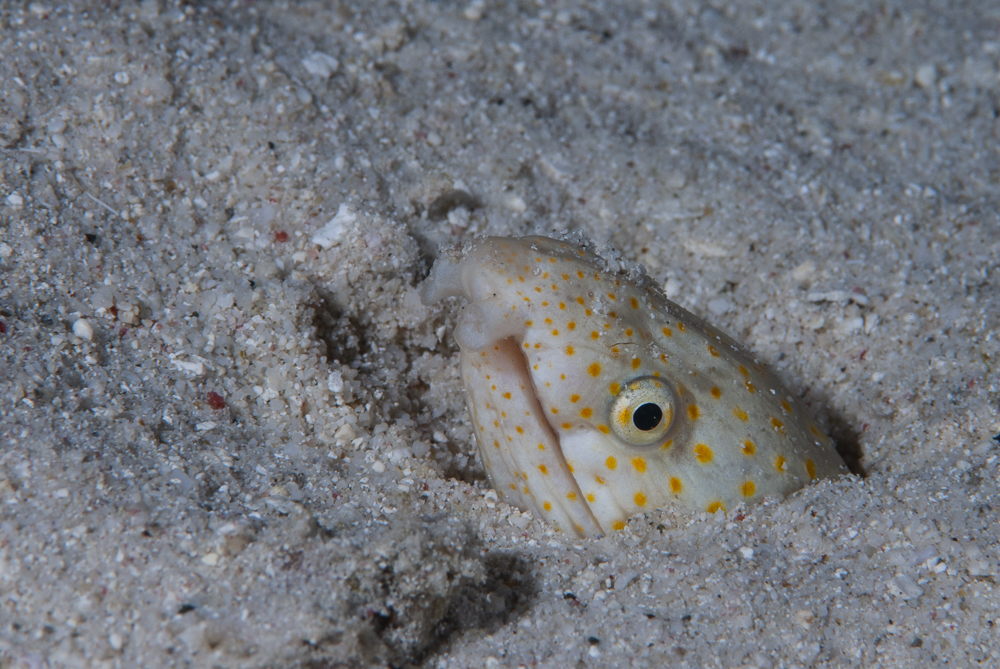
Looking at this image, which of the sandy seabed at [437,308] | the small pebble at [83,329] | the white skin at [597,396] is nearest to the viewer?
the sandy seabed at [437,308]

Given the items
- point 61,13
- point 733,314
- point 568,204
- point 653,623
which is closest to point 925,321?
point 733,314

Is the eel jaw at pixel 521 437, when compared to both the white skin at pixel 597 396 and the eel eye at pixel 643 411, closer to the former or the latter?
the white skin at pixel 597 396

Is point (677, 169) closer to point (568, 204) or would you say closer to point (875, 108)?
point (568, 204)

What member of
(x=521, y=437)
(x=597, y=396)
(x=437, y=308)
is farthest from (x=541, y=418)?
(x=437, y=308)

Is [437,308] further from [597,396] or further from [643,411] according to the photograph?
[643,411]

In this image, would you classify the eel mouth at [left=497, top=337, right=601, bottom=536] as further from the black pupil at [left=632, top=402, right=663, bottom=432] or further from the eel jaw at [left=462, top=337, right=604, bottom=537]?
the black pupil at [left=632, top=402, right=663, bottom=432]

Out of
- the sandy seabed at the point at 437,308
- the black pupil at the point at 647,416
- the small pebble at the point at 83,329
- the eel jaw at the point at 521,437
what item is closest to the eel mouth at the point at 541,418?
the eel jaw at the point at 521,437

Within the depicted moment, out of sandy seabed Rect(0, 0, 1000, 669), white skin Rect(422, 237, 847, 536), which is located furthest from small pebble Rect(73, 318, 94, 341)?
white skin Rect(422, 237, 847, 536)
